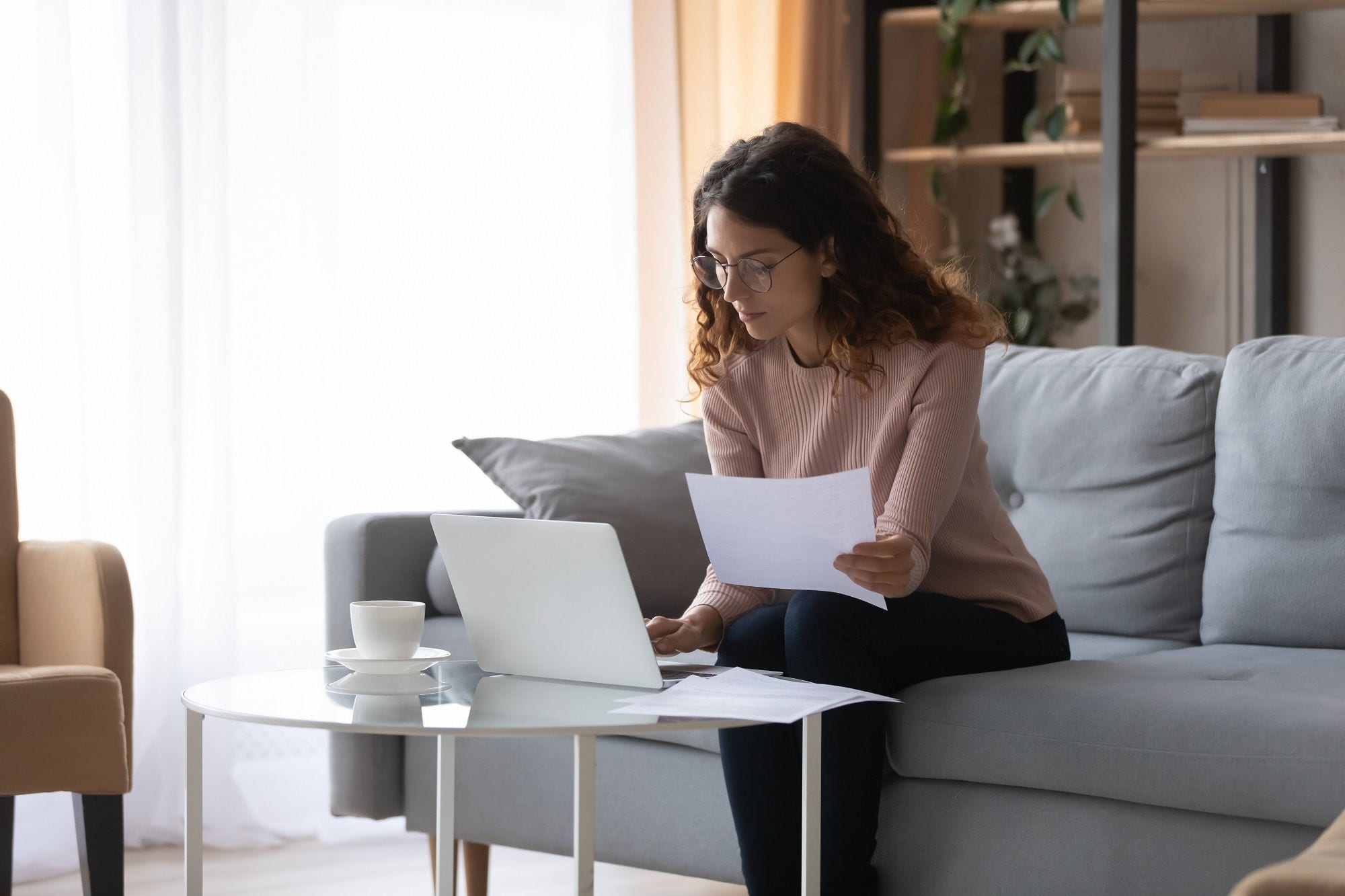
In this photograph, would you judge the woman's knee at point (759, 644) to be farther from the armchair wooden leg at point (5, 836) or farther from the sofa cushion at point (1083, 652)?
Result: the armchair wooden leg at point (5, 836)

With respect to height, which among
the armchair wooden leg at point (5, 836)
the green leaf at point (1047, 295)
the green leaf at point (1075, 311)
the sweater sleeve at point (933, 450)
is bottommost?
the armchair wooden leg at point (5, 836)

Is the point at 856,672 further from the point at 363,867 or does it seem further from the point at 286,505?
the point at 286,505

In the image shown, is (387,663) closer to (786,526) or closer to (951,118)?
(786,526)

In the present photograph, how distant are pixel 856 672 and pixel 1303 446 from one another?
2.51 ft

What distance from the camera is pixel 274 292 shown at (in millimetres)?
2699

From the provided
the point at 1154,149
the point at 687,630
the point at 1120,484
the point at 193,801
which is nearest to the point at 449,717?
the point at 193,801

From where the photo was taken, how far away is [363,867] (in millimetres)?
2453

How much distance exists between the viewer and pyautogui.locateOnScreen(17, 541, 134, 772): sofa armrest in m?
1.90

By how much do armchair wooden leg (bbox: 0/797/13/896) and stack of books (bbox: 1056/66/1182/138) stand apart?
230 cm

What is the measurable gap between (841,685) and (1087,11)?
2.15m

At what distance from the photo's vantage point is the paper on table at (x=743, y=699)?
1.22 meters

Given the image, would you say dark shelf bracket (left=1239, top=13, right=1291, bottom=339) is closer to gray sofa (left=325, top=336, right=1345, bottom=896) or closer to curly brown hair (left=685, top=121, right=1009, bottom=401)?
gray sofa (left=325, top=336, right=1345, bottom=896)

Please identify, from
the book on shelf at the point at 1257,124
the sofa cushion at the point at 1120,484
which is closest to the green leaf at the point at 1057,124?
the book on shelf at the point at 1257,124

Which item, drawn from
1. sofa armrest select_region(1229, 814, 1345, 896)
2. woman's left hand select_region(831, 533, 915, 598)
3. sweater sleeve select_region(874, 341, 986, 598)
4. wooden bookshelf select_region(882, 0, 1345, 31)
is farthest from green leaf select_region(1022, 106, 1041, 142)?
sofa armrest select_region(1229, 814, 1345, 896)
